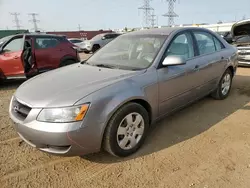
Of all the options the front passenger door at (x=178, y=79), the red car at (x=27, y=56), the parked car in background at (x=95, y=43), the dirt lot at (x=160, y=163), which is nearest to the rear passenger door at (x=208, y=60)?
the front passenger door at (x=178, y=79)

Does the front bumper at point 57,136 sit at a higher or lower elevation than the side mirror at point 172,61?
lower

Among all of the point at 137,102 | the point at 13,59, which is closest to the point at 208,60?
the point at 137,102

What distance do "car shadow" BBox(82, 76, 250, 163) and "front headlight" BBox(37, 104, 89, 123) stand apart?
0.76m

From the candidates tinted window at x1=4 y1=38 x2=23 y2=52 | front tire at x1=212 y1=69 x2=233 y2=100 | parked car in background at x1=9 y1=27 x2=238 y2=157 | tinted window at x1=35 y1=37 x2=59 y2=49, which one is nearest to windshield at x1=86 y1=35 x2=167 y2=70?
parked car in background at x1=9 y1=27 x2=238 y2=157

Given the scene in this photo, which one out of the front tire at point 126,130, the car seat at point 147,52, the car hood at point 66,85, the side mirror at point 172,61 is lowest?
the front tire at point 126,130

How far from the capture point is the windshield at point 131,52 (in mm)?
3164

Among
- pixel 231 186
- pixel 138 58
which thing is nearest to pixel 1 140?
pixel 138 58

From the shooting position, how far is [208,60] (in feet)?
13.2

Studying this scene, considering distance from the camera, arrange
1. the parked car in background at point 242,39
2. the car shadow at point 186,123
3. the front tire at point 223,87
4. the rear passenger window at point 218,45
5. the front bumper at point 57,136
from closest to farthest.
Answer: the front bumper at point 57,136 → the car shadow at point 186,123 → the rear passenger window at point 218,45 → the front tire at point 223,87 → the parked car in background at point 242,39

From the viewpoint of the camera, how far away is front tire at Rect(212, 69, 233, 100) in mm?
4659

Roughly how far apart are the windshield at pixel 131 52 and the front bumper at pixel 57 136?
1.17m

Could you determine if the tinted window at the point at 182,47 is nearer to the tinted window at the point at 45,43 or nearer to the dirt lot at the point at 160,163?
the dirt lot at the point at 160,163

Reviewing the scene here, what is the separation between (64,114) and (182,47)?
2.22 m

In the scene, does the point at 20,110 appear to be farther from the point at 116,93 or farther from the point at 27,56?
the point at 27,56
